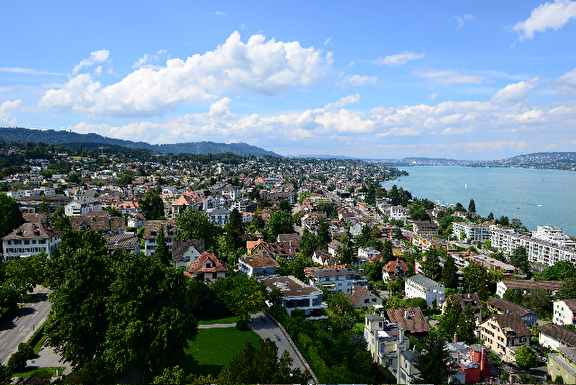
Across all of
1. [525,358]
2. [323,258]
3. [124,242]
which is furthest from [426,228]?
[124,242]

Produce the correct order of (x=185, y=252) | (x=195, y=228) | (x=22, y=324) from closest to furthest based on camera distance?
(x=22, y=324)
(x=185, y=252)
(x=195, y=228)

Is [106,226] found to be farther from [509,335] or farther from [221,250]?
[509,335]

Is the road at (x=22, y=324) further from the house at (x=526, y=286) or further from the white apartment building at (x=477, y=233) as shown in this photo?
the white apartment building at (x=477, y=233)

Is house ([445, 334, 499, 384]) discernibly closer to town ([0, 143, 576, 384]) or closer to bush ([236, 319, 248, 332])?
town ([0, 143, 576, 384])

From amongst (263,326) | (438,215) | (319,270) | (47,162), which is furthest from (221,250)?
(47,162)

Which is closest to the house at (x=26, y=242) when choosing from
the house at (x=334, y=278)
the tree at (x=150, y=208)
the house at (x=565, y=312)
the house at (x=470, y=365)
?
the tree at (x=150, y=208)

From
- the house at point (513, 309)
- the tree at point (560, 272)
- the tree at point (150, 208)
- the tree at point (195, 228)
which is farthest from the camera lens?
the tree at point (150, 208)

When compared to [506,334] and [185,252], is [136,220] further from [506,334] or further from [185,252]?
[506,334]
